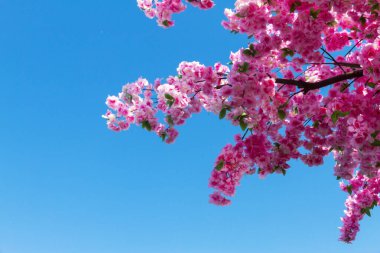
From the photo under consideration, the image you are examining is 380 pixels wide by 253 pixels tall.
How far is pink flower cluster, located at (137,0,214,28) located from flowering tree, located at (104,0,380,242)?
19mm

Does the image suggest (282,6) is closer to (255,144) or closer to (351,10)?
(351,10)

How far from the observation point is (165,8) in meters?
8.09

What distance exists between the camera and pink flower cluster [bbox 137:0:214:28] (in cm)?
770

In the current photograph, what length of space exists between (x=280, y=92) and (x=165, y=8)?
280 cm

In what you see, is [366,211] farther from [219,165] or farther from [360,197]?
[219,165]

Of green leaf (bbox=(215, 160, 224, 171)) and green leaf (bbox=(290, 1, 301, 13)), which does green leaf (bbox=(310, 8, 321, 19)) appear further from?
green leaf (bbox=(215, 160, 224, 171))

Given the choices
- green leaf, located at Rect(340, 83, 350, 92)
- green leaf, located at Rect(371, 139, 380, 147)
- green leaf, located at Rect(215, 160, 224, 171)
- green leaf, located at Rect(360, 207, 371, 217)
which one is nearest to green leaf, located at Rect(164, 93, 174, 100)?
green leaf, located at Rect(215, 160, 224, 171)

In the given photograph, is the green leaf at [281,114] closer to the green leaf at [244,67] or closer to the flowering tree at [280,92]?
the flowering tree at [280,92]

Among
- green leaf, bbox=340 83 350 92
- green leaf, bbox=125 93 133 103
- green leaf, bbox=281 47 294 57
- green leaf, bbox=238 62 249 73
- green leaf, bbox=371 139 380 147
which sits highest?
green leaf, bbox=125 93 133 103

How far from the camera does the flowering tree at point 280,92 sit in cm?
718

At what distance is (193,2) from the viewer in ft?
25.2

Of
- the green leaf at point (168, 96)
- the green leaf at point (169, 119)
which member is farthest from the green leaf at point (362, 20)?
the green leaf at point (169, 119)

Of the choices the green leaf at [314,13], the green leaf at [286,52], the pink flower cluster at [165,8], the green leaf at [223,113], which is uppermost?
the pink flower cluster at [165,8]

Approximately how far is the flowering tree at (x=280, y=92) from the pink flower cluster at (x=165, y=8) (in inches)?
0.7
